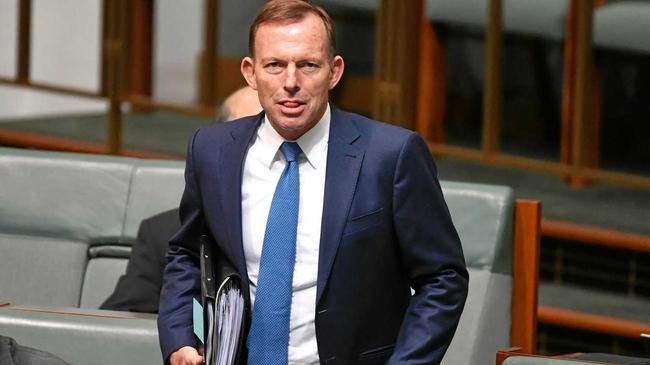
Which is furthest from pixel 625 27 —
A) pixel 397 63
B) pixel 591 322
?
pixel 591 322

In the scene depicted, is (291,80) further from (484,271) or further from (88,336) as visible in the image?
(484,271)

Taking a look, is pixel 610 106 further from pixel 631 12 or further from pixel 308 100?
pixel 308 100

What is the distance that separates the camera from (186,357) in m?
2.20

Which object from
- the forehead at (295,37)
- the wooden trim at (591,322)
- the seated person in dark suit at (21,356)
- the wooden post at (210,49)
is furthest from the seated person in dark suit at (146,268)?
the wooden post at (210,49)

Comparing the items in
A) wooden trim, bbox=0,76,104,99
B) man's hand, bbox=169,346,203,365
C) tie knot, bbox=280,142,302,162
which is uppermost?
tie knot, bbox=280,142,302,162

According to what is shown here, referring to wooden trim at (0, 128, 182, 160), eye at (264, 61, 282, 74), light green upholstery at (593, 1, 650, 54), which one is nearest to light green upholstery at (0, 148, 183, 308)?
eye at (264, 61, 282, 74)

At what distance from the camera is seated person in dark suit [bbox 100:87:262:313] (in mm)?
3100

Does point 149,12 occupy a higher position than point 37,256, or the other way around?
point 149,12

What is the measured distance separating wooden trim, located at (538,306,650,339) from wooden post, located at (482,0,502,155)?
0.68 metres

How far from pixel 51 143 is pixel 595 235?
220 centimetres

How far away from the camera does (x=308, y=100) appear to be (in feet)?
7.02

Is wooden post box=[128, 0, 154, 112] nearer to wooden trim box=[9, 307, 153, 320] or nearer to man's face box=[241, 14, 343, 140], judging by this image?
wooden trim box=[9, 307, 153, 320]

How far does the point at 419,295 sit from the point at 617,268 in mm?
2172

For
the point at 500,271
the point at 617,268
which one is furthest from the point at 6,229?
the point at 617,268
